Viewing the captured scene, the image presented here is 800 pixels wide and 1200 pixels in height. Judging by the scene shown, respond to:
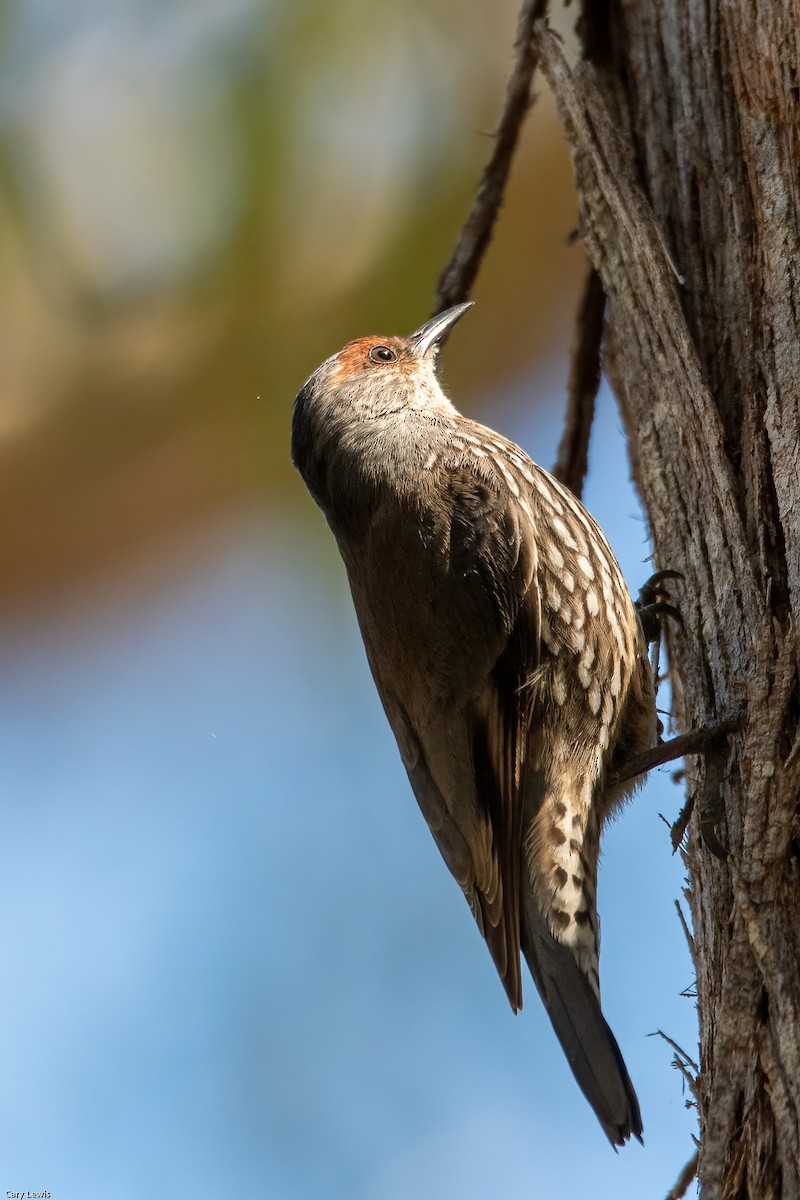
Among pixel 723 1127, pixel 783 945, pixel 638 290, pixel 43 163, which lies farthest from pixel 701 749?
pixel 43 163

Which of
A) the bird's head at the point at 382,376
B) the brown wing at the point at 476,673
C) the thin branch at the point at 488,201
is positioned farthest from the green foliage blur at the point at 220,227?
the brown wing at the point at 476,673

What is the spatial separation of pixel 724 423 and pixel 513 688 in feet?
2.64

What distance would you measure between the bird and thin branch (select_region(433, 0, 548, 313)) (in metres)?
0.92

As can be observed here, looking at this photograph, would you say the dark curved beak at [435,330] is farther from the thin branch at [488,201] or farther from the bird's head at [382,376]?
the thin branch at [488,201]

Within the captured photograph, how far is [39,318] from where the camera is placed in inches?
232

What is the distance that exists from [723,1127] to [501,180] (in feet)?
9.88

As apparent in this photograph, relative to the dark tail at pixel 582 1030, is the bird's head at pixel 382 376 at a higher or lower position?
higher

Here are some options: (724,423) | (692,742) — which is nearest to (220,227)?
(724,423)

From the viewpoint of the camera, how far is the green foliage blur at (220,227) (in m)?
5.77

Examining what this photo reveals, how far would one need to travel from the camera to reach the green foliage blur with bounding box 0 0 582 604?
18.9 ft

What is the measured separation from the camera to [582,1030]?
3029 mm

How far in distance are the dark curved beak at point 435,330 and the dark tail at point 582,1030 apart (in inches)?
71.8

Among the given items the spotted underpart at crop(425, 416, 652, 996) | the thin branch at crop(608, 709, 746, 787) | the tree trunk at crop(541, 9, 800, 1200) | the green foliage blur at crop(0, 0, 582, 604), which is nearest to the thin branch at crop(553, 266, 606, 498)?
the tree trunk at crop(541, 9, 800, 1200)

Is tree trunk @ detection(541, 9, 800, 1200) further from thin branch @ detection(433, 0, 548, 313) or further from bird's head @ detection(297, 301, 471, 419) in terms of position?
bird's head @ detection(297, 301, 471, 419)
